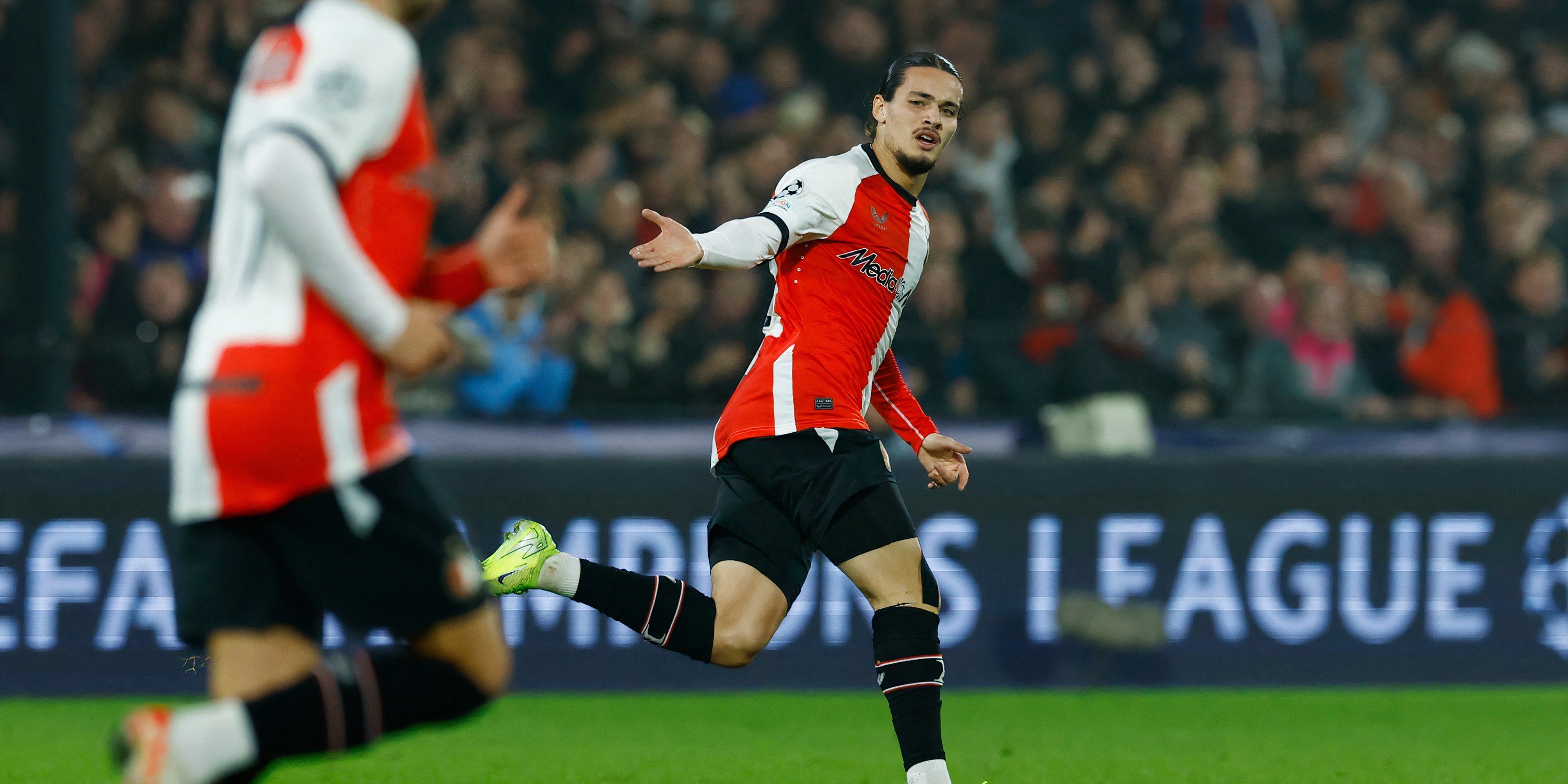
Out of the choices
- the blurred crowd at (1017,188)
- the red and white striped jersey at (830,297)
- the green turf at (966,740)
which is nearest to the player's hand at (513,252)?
the red and white striped jersey at (830,297)

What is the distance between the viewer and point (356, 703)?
2.87 meters

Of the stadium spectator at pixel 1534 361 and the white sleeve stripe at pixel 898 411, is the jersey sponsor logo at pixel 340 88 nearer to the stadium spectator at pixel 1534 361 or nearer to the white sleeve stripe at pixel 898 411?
the white sleeve stripe at pixel 898 411

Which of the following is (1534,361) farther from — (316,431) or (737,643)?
(316,431)

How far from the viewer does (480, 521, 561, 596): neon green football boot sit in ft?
15.6

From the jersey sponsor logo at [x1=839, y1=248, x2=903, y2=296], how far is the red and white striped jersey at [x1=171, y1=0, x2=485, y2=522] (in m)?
1.85

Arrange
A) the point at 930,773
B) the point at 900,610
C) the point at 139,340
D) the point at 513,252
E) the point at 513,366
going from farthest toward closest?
1. the point at 513,366
2. the point at 139,340
3. the point at 900,610
4. the point at 930,773
5. the point at 513,252

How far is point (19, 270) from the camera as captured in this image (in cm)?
757

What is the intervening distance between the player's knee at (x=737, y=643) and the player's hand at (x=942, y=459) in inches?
23.7

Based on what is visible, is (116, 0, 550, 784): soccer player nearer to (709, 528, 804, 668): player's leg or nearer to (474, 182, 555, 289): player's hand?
(474, 182, 555, 289): player's hand

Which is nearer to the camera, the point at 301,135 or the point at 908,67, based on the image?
the point at 301,135

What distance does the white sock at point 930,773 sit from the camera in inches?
163

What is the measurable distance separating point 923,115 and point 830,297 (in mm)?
540

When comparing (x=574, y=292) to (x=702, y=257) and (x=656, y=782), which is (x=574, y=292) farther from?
(x=702, y=257)

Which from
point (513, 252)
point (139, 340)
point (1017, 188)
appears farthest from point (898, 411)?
point (1017, 188)
